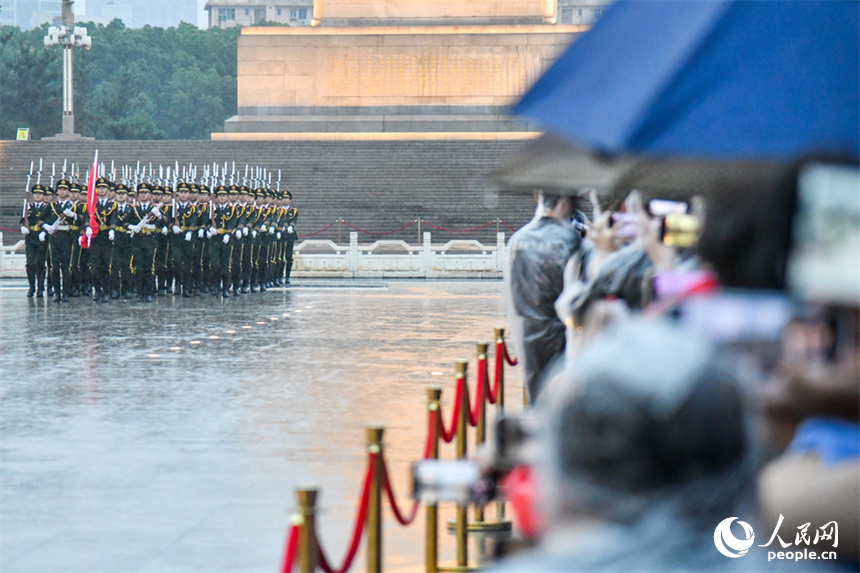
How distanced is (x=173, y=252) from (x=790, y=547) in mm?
18559

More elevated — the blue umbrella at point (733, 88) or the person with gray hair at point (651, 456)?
the blue umbrella at point (733, 88)

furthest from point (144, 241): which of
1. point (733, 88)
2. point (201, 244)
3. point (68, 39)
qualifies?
point (68, 39)

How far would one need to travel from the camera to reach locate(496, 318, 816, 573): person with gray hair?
4.37 feet

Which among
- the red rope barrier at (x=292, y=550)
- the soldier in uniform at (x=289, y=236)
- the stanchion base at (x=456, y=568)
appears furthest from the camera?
the soldier in uniform at (x=289, y=236)

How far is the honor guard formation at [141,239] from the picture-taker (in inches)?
755

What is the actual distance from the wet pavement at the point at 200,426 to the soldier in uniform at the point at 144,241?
107 inches

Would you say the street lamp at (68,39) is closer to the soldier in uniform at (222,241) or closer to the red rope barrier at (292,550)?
the soldier in uniform at (222,241)

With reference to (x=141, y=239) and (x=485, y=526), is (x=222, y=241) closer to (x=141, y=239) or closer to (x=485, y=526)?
(x=141, y=239)

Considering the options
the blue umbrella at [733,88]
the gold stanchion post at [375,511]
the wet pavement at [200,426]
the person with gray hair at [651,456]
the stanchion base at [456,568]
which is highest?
the blue umbrella at [733,88]

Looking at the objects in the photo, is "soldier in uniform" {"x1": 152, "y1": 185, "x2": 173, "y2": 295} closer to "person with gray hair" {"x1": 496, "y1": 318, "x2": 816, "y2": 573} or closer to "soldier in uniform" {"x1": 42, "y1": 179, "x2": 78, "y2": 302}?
"soldier in uniform" {"x1": 42, "y1": 179, "x2": 78, "y2": 302}

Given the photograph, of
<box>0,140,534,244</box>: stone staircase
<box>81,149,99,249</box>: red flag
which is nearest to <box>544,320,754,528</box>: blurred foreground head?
<box>81,149,99,249</box>: red flag

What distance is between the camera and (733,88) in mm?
2631

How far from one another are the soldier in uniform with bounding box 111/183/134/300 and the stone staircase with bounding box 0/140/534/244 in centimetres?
1077

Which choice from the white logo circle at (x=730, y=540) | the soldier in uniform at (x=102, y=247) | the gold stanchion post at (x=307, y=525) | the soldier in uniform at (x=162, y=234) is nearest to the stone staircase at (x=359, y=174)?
the soldier in uniform at (x=162, y=234)
